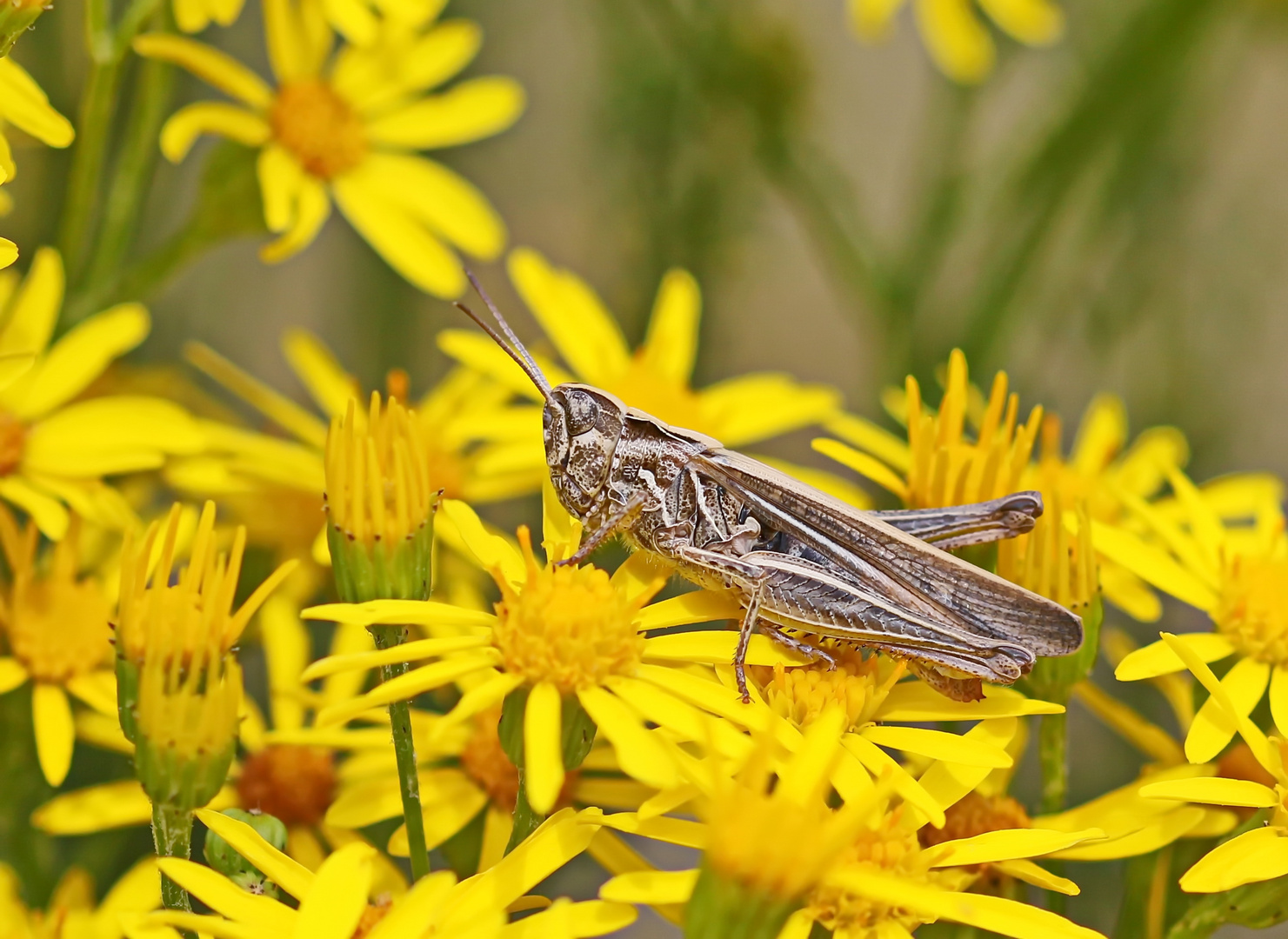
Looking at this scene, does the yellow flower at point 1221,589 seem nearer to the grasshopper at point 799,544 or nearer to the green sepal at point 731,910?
the grasshopper at point 799,544

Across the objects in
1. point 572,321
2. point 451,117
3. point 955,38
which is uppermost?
point 955,38

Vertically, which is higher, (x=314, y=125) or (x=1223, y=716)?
(x=314, y=125)

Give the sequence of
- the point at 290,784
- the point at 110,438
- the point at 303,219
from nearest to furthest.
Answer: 1. the point at 290,784
2. the point at 110,438
3. the point at 303,219

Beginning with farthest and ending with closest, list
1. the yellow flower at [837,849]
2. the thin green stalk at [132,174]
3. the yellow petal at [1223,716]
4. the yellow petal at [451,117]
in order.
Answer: the yellow petal at [451,117] → the thin green stalk at [132,174] → the yellow petal at [1223,716] → the yellow flower at [837,849]

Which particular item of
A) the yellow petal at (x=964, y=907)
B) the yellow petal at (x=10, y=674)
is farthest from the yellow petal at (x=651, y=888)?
the yellow petal at (x=10, y=674)

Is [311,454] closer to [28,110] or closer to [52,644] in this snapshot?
[52,644]

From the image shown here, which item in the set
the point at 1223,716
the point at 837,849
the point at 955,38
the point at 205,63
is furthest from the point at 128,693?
the point at 955,38
